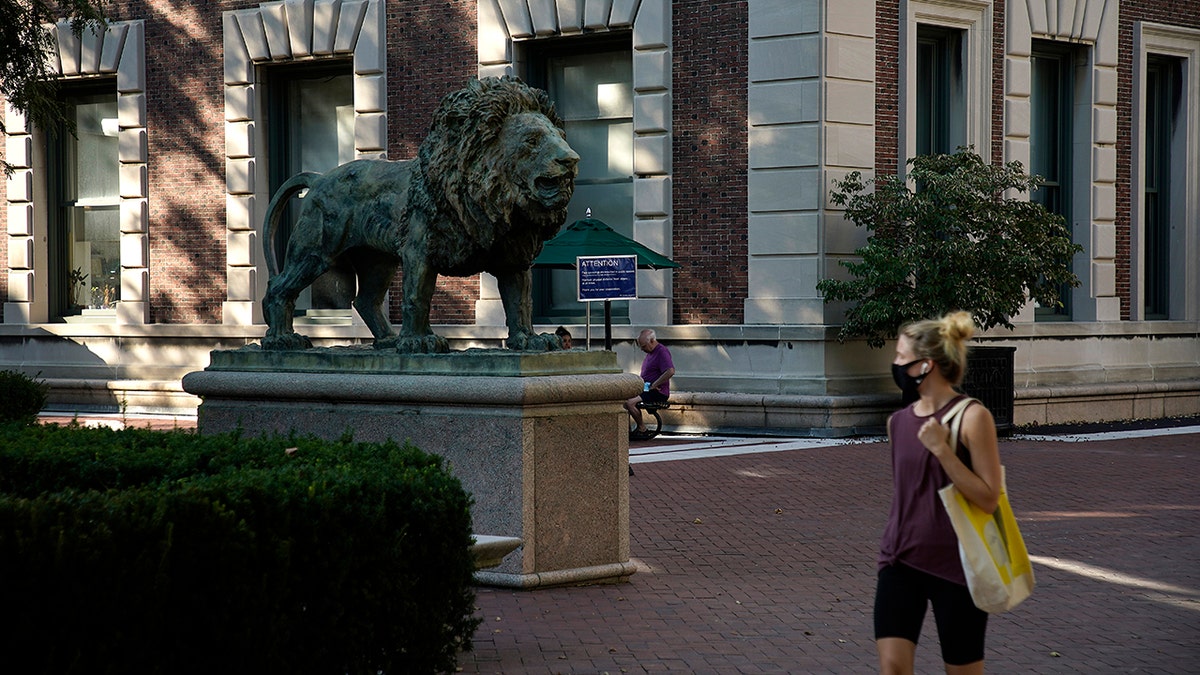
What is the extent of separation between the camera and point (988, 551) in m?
5.18

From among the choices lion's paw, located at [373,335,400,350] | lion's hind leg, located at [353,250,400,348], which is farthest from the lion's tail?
lion's paw, located at [373,335,400,350]

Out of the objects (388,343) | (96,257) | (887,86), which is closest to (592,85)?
(887,86)

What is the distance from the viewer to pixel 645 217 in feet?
69.0

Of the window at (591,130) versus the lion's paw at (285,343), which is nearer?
the lion's paw at (285,343)

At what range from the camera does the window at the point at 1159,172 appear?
2450 centimetres

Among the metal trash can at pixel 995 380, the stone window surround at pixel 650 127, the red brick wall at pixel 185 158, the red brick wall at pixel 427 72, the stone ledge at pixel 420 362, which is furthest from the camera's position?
the red brick wall at pixel 185 158

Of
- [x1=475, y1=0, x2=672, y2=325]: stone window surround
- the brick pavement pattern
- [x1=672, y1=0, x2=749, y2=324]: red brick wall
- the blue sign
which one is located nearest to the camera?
the brick pavement pattern

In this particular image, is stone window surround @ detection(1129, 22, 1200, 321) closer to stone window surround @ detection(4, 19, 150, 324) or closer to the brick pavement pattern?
the brick pavement pattern

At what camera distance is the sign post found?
54.1 feet

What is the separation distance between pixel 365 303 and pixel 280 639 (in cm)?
565

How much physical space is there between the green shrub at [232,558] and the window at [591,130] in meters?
14.9

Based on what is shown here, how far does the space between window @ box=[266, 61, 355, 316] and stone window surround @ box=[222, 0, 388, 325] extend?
1.16 feet

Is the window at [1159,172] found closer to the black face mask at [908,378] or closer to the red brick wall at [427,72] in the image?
the red brick wall at [427,72]

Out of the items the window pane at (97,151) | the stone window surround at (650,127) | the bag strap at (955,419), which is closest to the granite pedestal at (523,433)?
the bag strap at (955,419)
